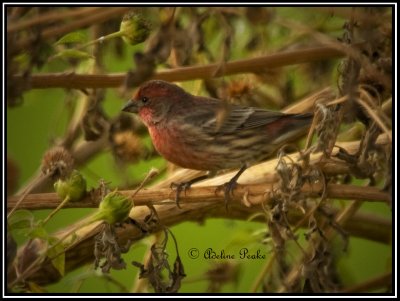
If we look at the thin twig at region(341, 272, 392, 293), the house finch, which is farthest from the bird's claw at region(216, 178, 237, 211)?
the thin twig at region(341, 272, 392, 293)

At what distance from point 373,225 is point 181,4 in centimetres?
193

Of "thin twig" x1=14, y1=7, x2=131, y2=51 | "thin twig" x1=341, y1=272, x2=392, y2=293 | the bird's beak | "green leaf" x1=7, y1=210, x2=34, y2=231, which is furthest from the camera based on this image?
the bird's beak

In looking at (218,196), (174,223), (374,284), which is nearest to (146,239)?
(174,223)

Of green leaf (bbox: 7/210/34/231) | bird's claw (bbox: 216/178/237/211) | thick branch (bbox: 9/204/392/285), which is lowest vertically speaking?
thick branch (bbox: 9/204/392/285)

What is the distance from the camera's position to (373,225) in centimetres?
401

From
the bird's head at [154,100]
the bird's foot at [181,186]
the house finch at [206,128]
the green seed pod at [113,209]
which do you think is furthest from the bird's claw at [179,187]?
the bird's head at [154,100]

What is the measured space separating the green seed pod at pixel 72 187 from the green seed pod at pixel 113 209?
0.46 ft

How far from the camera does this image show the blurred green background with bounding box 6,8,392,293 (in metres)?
3.43

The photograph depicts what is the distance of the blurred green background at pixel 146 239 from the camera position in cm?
343

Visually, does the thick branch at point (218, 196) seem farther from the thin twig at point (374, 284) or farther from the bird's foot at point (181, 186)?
the thin twig at point (374, 284)

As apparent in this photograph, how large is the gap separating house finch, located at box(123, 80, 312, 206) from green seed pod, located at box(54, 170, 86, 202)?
1113 millimetres

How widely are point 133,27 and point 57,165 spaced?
0.65 meters

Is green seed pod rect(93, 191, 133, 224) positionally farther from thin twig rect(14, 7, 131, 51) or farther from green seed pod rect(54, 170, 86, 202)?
thin twig rect(14, 7, 131, 51)
